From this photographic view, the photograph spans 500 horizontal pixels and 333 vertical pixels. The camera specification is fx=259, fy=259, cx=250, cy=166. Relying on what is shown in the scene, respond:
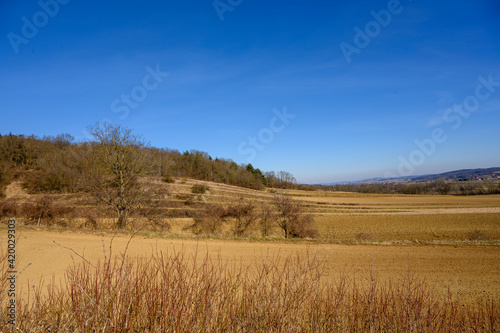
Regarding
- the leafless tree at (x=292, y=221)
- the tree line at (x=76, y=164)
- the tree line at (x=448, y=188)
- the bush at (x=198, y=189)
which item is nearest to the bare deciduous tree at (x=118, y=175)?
the tree line at (x=76, y=164)

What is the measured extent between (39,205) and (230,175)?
2313 inches

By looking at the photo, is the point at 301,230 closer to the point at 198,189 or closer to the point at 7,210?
the point at 7,210

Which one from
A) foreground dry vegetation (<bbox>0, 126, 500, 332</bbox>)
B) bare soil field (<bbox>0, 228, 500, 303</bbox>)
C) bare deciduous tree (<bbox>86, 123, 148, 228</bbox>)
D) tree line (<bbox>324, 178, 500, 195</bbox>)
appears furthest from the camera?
tree line (<bbox>324, 178, 500, 195</bbox>)

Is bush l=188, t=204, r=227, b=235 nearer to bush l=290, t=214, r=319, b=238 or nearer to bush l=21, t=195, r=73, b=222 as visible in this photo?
bush l=290, t=214, r=319, b=238

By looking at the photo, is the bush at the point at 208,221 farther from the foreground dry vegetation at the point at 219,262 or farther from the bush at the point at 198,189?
the bush at the point at 198,189

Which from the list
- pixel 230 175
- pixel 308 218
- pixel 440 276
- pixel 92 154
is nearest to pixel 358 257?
pixel 440 276

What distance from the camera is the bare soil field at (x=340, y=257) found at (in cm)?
963

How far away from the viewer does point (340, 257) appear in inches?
523

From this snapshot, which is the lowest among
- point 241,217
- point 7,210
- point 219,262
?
point 241,217

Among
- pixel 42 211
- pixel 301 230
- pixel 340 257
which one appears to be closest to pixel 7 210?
pixel 42 211

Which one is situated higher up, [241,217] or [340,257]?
[241,217]

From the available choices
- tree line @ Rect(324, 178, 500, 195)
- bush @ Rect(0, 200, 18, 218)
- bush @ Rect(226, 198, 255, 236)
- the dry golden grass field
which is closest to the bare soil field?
the dry golden grass field

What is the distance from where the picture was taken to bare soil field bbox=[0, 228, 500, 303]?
9627 millimetres

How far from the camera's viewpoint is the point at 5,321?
3572mm
